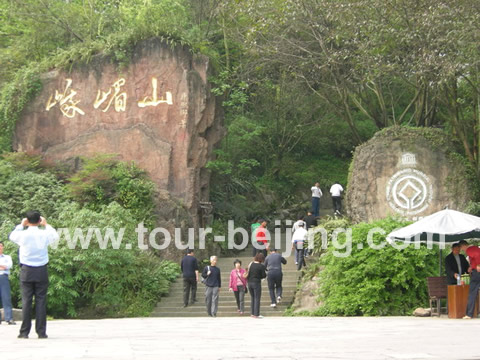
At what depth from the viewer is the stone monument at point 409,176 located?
22.5m

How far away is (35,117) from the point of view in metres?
26.0

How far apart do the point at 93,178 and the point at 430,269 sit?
11231 millimetres

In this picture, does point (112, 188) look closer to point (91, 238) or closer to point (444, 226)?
point (91, 238)

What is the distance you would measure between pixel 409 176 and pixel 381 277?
624 cm

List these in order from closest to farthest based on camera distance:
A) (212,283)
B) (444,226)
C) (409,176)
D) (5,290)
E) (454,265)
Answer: (444,226)
(5,290)
(454,265)
(212,283)
(409,176)

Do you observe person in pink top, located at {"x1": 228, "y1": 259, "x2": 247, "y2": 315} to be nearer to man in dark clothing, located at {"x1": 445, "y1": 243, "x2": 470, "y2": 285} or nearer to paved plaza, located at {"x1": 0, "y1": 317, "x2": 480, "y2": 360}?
man in dark clothing, located at {"x1": 445, "y1": 243, "x2": 470, "y2": 285}

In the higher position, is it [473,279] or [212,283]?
[473,279]

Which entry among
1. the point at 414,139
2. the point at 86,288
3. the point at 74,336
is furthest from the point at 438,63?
the point at 74,336

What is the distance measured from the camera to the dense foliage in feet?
63.5

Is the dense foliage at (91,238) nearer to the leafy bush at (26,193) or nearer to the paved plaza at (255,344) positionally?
the leafy bush at (26,193)

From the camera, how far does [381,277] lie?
17.5 m

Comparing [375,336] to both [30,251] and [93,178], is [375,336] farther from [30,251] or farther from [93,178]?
[93,178]

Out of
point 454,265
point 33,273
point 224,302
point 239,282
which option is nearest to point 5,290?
point 33,273

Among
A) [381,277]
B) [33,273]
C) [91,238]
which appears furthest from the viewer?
[91,238]
